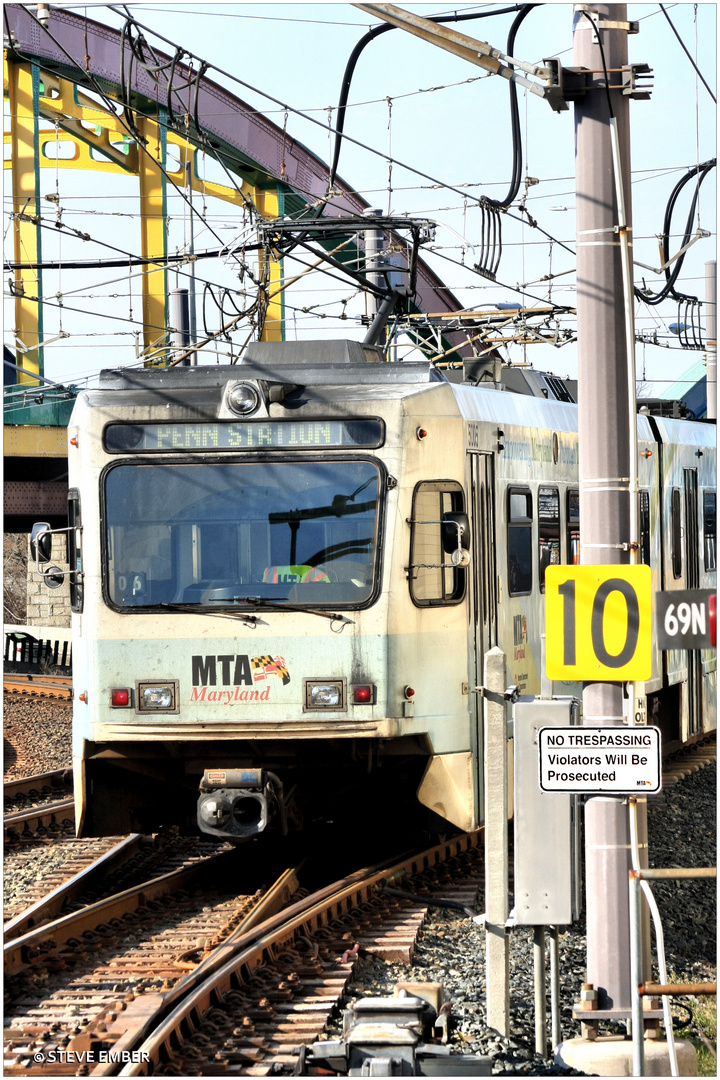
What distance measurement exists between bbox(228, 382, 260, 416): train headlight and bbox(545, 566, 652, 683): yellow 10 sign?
375 cm

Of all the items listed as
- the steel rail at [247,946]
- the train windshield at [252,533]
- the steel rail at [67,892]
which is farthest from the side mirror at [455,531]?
the steel rail at [67,892]

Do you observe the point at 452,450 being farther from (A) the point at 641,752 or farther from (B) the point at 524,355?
(B) the point at 524,355

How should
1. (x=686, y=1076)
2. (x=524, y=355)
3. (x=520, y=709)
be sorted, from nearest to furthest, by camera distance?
1. (x=686, y=1076)
2. (x=520, y=709)
3. (x=524, y=355)

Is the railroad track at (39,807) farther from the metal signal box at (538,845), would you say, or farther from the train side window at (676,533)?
the metal signal box at (538,845)

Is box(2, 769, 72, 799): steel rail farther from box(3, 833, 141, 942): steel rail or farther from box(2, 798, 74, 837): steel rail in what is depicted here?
box(3, 833, 141, 942): steel rail

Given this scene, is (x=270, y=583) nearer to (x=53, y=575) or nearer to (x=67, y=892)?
(x=53, y=575)

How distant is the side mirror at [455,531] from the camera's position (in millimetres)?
9039

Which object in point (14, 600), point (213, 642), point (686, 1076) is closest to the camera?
point (686, 1076)

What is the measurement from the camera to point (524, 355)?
74.1 ft

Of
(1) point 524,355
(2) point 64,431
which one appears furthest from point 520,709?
(2) point 64,431

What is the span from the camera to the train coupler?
9.02 metres

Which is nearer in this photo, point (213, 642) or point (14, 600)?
point (213, 642)

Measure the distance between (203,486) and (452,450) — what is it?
158cm

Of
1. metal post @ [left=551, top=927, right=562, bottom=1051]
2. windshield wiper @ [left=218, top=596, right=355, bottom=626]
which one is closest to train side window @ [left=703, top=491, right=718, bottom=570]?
windshield wiper @ [left=218, top=596, right=355, bottom=626]
